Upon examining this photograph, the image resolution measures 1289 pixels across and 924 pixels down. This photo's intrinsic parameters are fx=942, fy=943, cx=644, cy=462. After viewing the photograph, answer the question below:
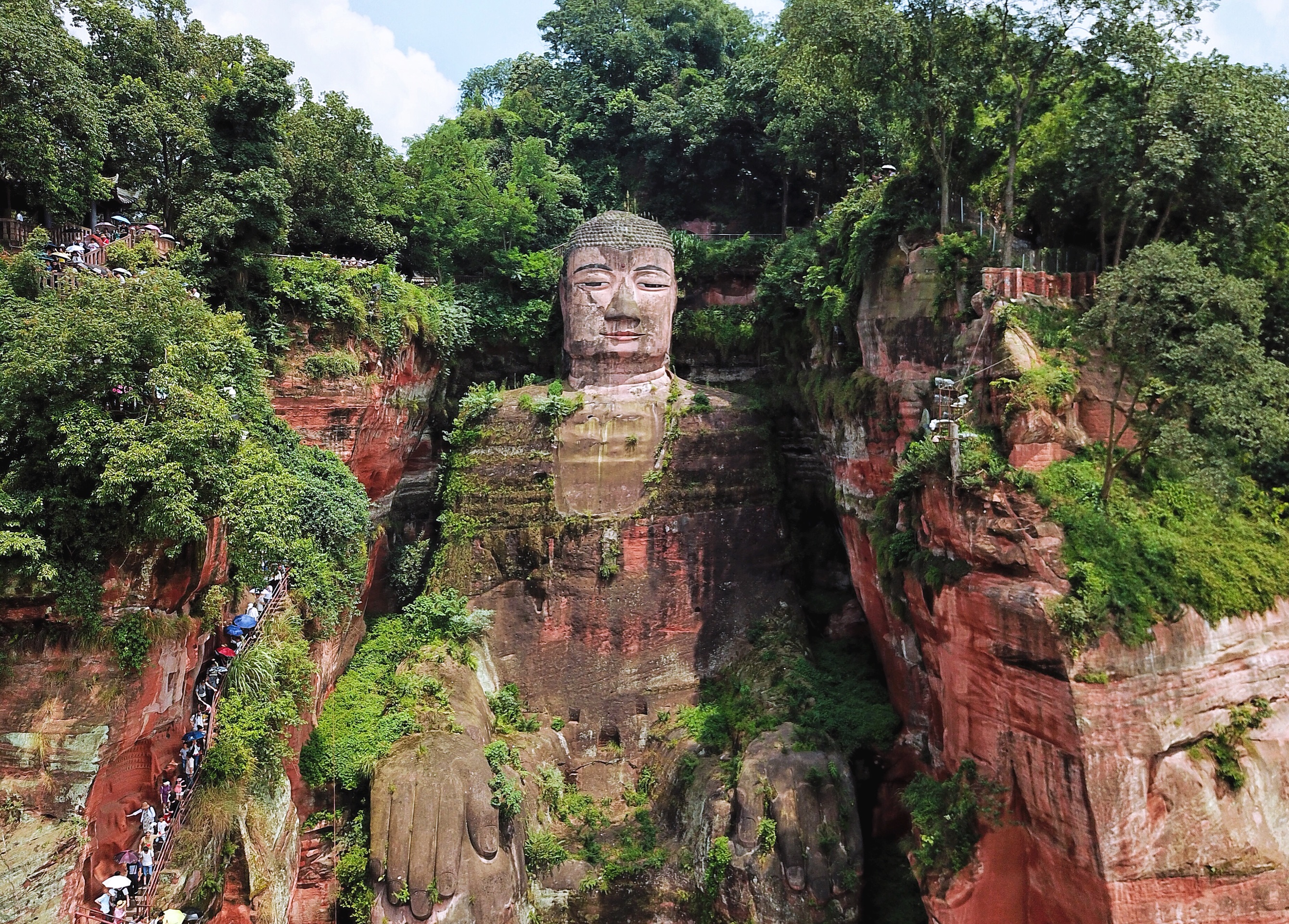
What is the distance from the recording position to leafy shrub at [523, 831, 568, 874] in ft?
58.7

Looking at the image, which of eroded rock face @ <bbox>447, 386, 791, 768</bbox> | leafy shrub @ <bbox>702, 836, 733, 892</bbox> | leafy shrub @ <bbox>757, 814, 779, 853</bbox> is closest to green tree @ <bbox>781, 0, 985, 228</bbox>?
eroded rock face @ <bbox>447, 386, 791, 768</bbox>

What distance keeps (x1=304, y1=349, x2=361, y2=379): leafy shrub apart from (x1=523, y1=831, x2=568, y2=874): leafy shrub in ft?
34.0

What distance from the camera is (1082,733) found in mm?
13195

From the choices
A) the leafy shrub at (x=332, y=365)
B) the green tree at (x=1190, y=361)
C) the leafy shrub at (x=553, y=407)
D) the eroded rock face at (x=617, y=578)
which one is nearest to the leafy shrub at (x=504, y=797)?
the eroded rock face at (x=617, y=578)

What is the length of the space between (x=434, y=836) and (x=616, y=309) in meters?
13.1

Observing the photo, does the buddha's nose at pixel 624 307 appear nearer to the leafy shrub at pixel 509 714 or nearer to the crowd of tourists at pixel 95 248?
the leafy shrub at pixel 509 714

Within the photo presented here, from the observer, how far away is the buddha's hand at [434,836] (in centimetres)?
1582

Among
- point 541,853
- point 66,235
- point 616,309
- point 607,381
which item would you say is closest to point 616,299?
point 616,309

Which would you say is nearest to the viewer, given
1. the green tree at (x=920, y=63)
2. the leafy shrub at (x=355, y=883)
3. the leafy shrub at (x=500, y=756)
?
the leafy shrub at (x=355, y=883)

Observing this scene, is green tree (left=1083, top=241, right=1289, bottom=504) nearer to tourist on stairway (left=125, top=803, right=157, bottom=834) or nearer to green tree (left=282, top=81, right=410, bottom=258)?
tourist on stairway (left=125, top=803, right=157, bottom=834)

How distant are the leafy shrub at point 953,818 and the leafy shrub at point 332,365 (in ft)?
46.8

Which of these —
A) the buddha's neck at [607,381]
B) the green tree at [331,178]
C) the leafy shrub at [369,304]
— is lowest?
the buddha's neck at [607,381]

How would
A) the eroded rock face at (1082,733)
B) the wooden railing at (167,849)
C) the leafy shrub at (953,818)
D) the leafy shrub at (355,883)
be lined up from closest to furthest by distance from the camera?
the wooden railing at (167,849) → the eroded rock face at (1082,733) → the leafy shrub at (953,818) → the leafy shrub at (355,883)

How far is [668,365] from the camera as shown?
25.2 meters
